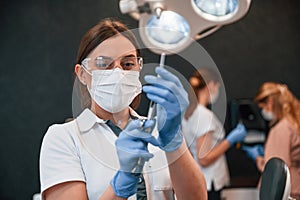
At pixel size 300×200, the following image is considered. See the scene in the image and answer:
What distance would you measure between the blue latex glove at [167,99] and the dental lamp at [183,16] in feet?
1.21

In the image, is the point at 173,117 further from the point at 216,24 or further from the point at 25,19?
the point at 25,19

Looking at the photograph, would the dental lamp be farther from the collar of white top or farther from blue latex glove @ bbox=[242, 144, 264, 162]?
blue latex glove @ bbox=[242, 144, 264, 162]

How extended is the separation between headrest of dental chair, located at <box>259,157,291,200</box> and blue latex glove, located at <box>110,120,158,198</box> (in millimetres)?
931

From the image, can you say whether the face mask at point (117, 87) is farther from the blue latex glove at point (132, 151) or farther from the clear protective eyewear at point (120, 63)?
the blue latex glove at point (132, 151)

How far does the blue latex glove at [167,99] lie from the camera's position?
3.42 ft

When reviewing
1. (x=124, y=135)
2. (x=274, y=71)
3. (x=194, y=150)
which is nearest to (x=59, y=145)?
(x=124, y=135)

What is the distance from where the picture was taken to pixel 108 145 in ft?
3.91

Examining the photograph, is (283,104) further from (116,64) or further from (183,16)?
(116,64)

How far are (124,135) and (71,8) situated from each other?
290cm

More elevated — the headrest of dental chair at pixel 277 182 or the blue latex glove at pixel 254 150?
the headrest of dental chair at pixel 277 182

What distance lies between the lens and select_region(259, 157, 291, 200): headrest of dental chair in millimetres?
1861

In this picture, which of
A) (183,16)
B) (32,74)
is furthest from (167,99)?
(32,74)

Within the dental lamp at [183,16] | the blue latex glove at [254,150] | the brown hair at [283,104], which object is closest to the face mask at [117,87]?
the dental lamp at [183,16]

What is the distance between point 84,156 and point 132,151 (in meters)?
0.22
